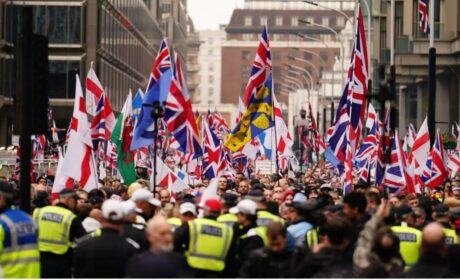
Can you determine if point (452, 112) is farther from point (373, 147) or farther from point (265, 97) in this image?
point (265, 97)

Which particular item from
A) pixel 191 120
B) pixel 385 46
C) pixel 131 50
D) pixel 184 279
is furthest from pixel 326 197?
pixel 131 50

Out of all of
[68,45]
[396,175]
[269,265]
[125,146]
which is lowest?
[269,265]

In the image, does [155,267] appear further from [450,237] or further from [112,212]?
[450,237]

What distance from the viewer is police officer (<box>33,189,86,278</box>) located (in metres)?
15.2

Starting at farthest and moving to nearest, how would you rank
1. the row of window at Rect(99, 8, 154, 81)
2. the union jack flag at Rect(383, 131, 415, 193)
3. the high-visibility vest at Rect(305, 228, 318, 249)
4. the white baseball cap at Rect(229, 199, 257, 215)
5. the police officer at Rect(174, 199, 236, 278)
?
the row of window at Rect(99, 8, 154, 81), the union jack flag at Rect(383, 131, 415, 193), the white baseball cap at Rect(229, 199, 257, 215), the high-visibility vest at Rect(305, 228, 318, 249), the police officer at Rect(174, 199, 236, 278)

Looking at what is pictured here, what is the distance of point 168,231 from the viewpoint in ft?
34.8

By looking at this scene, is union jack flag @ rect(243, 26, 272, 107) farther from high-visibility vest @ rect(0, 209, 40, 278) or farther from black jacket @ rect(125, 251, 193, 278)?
black jacket @ rect(125, 251, 193, 278)

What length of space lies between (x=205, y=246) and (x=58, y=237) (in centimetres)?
203

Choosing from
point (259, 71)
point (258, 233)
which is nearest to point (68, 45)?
point (259, 71)

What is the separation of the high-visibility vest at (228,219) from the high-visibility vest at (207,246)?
0.93 metres

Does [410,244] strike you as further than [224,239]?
Yes

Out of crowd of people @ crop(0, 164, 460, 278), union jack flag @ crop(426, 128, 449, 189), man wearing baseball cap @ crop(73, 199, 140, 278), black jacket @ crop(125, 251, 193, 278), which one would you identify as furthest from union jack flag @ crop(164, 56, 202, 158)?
black jacket @ crop(125, 251, 193, 278)

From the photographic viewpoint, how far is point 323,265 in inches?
451

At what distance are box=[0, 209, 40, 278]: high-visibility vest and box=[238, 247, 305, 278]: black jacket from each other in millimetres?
1982
